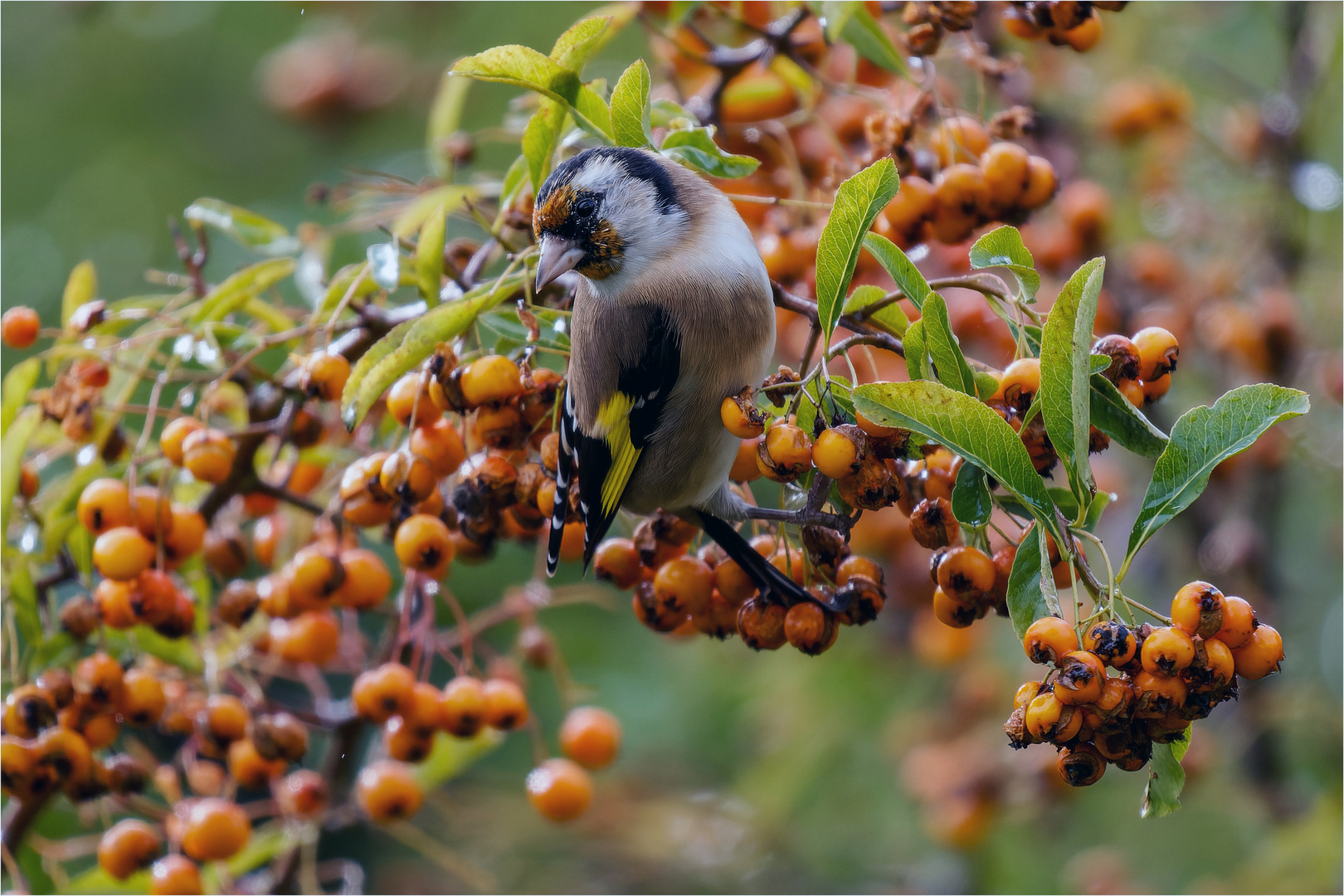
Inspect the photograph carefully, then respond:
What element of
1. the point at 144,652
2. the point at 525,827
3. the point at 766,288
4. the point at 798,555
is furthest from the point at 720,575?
the point at 525,827

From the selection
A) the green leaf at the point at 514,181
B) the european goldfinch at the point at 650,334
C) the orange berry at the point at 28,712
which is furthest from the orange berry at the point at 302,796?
the green leaf at the point at 514,181

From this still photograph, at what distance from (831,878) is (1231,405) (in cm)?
407

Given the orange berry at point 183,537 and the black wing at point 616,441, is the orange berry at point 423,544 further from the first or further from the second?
the orange berry at point 183,537

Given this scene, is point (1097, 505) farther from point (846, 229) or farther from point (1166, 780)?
point (846, 229)

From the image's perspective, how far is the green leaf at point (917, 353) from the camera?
65.8 inches

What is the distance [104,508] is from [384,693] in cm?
71

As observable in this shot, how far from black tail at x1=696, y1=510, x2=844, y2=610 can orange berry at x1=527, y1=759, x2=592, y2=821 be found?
908 millimetres

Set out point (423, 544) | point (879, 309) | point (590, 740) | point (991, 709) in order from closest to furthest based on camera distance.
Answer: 1. point (879, 309)
2. point (423, 544)
3. point (590, 740)
4. point (991, 709)

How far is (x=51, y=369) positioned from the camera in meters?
2.52

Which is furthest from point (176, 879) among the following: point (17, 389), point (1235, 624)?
point (1235, 624)

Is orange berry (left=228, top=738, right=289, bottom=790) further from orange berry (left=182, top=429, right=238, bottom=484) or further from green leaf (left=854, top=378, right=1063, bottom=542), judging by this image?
green leaf (left=854, top=378, right=1063, bottom=542)

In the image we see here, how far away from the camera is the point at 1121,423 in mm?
1755

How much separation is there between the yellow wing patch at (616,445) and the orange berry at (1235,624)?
1156 millimetres

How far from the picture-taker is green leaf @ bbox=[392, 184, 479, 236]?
7.64 ft
